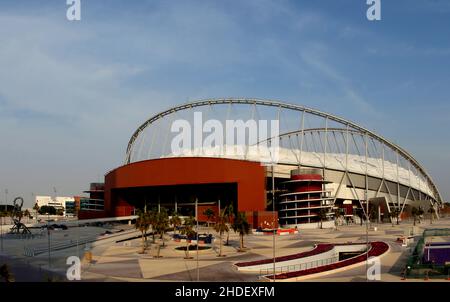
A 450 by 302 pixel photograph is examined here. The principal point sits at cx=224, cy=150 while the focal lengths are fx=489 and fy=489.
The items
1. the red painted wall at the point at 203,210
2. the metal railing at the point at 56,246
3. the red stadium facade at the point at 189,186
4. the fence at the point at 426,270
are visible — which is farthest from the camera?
the red painted wall at the point at 203,210

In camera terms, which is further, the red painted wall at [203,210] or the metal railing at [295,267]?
the red painted wall at [203,210]

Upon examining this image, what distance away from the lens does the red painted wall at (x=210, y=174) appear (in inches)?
4771

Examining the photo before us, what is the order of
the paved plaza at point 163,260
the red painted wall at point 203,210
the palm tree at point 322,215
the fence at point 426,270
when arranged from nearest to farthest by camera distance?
the fence at point 426,270, the paved plaza at point 163,260, the palm tree at point 322,215, the red painted wall at point 203,210

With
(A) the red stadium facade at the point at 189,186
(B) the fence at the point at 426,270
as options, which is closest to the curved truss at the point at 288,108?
(A) the red stadium facade at the point at 189,186

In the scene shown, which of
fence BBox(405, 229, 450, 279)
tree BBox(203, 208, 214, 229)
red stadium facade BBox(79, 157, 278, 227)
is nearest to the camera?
fence BBox(405, 229, 450, 279)

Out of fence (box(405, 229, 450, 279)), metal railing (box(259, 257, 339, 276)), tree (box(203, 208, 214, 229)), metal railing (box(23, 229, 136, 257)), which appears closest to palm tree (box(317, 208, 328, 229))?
tree (box(203, 208, 214, 229))

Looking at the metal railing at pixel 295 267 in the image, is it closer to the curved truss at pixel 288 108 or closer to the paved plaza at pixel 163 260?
the paved plaza at pixel 163 260

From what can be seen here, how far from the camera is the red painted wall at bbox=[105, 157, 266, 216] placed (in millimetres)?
121188

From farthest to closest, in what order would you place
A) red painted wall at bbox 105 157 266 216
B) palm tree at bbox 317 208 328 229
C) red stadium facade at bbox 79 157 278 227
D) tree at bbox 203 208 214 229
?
1. palm tree at bbox 317 208 328 229
2. tree at bbox 203 208 214 229
3. red stadium facade at bbox 79 157 278 227
4. red painted wall at bbox 105 157 266 216

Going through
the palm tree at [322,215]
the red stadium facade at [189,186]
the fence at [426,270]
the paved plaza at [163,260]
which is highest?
the red stadium facade at [189,186]

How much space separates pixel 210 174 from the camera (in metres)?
123

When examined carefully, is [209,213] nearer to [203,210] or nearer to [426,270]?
[203,210]

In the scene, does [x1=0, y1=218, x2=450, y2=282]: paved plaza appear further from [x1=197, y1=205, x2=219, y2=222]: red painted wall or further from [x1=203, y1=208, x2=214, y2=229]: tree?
[x1=197, y1=205, x2=219, y2=222]: red painted wall
